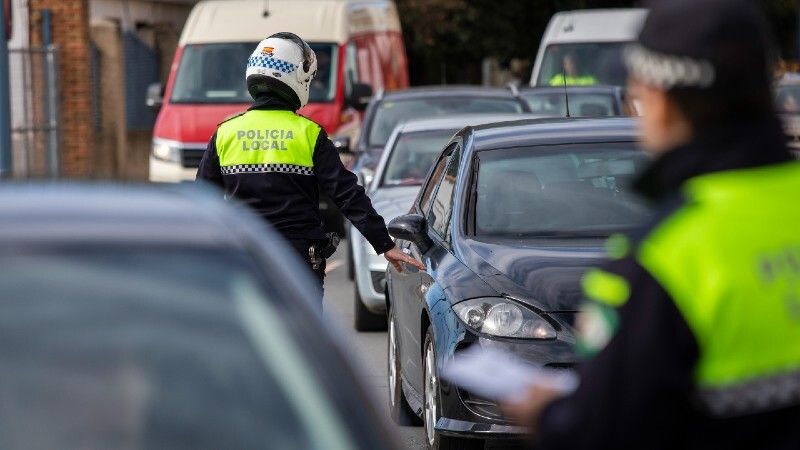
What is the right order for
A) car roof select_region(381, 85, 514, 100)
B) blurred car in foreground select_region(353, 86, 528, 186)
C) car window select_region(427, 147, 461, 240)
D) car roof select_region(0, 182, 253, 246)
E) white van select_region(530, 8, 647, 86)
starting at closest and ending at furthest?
1. car roof select_region(0, 182, 253, 246)
2. car window select_region(427, 147, 461, 240)
3. blurred car in foreground select_region(353, 86, 528, 186)
4. car roof select_region(381, 85, 514, 100)
5. white van select_region(530, 8, 647, 86)

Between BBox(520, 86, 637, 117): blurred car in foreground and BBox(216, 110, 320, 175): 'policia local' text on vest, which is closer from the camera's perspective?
BBox(216, 110, 320, 175): 'policia local' text on vest

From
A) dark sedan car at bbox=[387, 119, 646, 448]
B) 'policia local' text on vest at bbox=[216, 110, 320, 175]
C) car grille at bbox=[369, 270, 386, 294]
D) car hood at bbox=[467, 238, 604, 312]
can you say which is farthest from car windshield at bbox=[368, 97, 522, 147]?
'policia local' text on vest at bbox=[216, 110, 320, 175]

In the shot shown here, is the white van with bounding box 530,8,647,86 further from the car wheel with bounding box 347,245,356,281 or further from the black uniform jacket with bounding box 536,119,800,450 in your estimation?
the black uniform jacket with bounding box 536,119,800,450

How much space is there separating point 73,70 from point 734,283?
2182 centimetres

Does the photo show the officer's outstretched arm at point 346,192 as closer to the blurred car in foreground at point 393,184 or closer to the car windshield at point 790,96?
the blurred car in foreground at point 393,184

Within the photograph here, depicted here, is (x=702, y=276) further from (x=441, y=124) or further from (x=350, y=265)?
(x=350, y=265)

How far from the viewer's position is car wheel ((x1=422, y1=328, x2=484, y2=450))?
270 inches

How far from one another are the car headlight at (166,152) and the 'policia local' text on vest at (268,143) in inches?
472

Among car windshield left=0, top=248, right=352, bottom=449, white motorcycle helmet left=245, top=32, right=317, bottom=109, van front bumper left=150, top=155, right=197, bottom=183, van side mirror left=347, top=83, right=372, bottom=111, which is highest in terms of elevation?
car windshield left=0, top=248, right=352, bottom=449

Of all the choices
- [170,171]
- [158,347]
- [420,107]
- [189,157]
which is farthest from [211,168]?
[170,171]

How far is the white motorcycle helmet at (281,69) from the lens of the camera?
280 inches

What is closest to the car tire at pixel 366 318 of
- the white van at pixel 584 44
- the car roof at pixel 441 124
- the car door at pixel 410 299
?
the car roof at pixel 441 124

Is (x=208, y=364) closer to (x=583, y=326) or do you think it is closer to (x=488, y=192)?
(x=583, y=326)

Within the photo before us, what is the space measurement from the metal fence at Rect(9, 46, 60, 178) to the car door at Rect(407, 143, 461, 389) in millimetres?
13678
